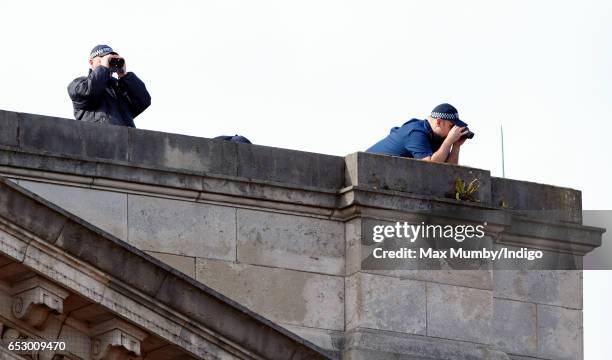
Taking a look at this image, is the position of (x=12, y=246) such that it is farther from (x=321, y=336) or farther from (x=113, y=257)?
(x=321, y=336)

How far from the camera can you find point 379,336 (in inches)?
1083

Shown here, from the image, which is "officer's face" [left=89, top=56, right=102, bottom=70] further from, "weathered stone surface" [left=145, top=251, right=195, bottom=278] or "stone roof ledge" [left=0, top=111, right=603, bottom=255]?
"weathered stone surface" [left=145, top=251, right=195, bottom=278]

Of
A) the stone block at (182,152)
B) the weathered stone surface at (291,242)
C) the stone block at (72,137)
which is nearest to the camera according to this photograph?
the stone block at (72,137)

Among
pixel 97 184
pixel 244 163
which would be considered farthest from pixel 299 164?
pixel 97 184

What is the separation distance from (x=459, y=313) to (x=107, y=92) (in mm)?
4457

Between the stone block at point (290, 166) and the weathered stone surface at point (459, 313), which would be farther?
the weathered stone surface at point (459, 313)

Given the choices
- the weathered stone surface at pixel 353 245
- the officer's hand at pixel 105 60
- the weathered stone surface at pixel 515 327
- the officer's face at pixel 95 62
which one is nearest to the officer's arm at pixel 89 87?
the officer's hand at pixel 105 60

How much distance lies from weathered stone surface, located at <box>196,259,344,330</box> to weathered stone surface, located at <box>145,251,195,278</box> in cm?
8

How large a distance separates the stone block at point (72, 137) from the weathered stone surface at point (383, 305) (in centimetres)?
288

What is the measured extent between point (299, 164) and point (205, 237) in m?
1.41

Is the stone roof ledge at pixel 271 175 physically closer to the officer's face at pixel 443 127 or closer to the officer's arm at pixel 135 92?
the officer's face at pixel 443 127

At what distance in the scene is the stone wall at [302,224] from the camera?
1053 inches

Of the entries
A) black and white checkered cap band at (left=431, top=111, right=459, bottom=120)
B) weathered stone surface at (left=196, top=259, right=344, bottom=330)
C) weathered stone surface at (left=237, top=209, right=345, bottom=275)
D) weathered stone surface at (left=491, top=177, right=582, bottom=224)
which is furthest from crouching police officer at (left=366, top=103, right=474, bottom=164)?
weathered stone surface at (left=196, top=259, right=344, bottom=330)

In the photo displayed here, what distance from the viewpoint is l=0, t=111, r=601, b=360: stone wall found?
26734 millimetres
